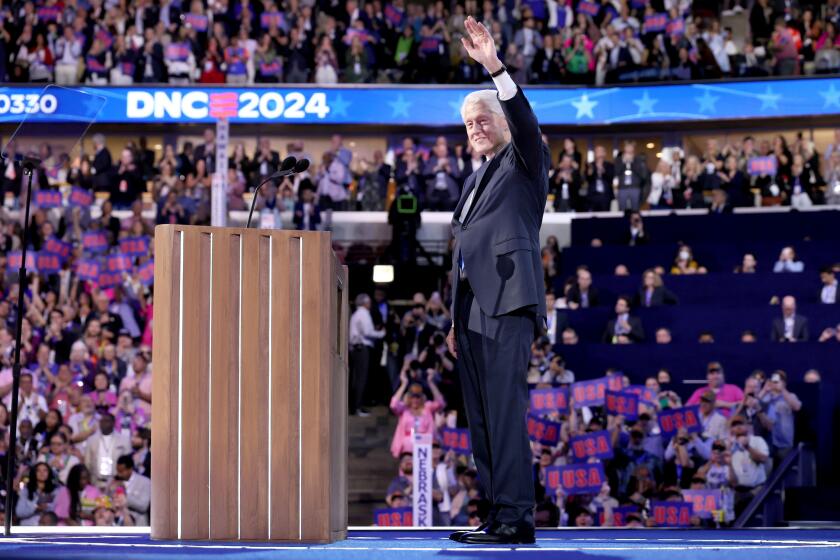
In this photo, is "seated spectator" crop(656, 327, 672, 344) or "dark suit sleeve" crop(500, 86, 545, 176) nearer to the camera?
A: "dark suit sleeve" crop(500, 86, 545, 176)

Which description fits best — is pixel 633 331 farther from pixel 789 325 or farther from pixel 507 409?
pixel 507 409

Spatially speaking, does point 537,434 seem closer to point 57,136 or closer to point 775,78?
point 57,136

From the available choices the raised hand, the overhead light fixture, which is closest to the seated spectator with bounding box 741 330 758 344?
the overhead light fixture

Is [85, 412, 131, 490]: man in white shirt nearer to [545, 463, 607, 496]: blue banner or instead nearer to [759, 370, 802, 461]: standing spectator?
[545, 463, 607, 496]: blue banner

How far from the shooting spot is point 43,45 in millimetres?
20016

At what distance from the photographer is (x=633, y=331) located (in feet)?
42.6

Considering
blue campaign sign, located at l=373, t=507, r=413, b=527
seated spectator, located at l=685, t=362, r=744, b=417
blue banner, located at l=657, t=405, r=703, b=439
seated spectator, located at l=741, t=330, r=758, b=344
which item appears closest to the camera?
blue campaign sign, located at l=373, t=507, r=413, b=527

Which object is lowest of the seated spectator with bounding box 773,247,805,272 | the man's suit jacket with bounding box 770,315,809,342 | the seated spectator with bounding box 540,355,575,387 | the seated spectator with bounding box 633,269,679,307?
the seated spectator with bounding box 540,355,575,387

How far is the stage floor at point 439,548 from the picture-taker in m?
3.05

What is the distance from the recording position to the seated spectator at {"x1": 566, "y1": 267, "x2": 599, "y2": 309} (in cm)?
1385

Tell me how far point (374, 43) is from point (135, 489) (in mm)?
11570

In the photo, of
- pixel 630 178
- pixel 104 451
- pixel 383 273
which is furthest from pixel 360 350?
pixel 630 178

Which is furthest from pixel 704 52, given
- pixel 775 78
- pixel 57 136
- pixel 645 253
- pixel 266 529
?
pixel 266 529

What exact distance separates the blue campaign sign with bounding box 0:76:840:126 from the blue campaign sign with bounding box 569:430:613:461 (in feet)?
34.2
